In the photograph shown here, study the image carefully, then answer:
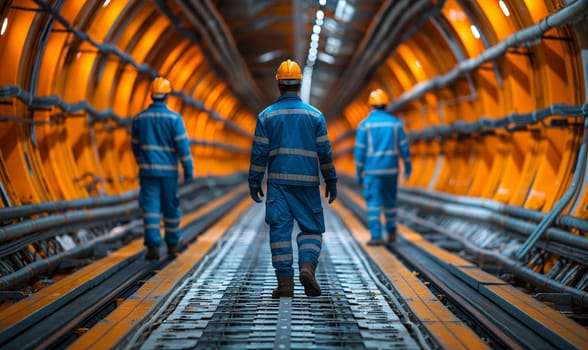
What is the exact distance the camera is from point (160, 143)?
27.0ft

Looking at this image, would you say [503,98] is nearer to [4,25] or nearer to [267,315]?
[267,315]

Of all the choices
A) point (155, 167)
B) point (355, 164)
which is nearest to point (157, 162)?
point (155, 167)

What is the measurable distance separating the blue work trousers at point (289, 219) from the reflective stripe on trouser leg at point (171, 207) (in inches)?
91.2

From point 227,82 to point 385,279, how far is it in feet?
50.8

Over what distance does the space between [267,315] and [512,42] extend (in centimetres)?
470

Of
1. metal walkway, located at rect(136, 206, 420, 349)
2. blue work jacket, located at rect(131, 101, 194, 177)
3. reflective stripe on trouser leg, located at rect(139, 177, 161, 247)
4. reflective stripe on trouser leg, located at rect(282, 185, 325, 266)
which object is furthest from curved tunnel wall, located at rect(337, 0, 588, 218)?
reflective stripe on trouser leg, located at rect(139, 177, 161, 247)

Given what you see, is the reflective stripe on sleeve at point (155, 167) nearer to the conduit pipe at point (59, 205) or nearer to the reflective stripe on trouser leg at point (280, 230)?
the conduit pipe at point (59, 205)

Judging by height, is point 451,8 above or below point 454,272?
above

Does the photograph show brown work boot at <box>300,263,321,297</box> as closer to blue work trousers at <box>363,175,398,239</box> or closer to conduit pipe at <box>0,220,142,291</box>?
conduit pipe at <box>0,220,142,291</box>

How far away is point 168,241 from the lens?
8.57 metres

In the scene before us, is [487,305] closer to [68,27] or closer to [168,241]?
[168,241]

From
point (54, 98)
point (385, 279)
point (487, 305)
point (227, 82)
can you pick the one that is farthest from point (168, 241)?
point (227, 82)

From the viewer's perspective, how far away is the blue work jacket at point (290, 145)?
611 cm

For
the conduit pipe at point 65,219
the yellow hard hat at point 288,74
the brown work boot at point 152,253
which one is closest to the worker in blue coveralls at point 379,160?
the brown work boot at point 152,253
